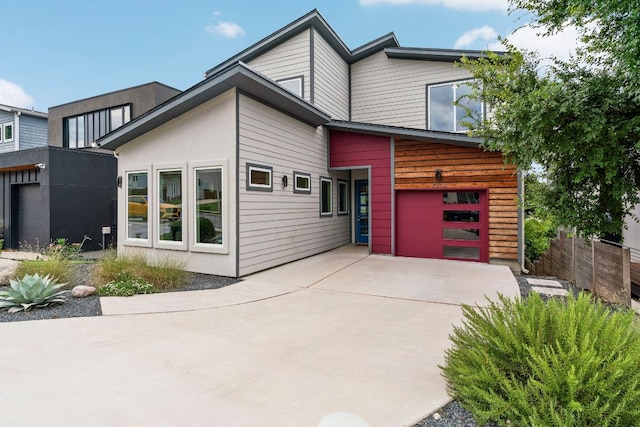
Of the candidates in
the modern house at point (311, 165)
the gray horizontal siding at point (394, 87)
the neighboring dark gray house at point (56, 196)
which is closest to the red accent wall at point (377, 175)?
the modern house at point (311, 165)

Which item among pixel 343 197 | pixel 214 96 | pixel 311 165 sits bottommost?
pixel 343 197

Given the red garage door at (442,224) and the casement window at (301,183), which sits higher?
the casement window at (301,183)

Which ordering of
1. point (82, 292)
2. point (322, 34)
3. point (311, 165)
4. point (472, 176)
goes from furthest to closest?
point (322, 34) → point (311, 165) → point (472, 176) → point (82, 292)

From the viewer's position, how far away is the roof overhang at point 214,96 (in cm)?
625

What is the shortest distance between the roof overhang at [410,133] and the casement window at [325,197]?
5.43 ft

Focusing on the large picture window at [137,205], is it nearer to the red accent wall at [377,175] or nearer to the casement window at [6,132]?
the red accent wall at [377,175]

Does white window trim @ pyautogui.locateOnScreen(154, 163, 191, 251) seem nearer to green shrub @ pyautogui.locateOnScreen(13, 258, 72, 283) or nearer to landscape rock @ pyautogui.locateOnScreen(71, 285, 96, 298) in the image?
green shrub @ pyautogui.locateOnScreen(13, 258, 72, 283)

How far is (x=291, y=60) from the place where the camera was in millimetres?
10461

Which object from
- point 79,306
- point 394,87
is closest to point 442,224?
Answer: point 394,87

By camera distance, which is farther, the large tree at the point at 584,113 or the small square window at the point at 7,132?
the small square window at the point at 7,132

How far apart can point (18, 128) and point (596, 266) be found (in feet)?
83.5

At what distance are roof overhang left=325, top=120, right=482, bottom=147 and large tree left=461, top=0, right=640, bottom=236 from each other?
10.6 feet

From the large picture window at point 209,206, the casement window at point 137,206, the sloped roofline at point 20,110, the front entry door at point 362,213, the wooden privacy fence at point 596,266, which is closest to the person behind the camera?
the wooden privacy fence at point 596,266

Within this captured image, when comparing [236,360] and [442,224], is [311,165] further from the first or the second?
[236,360]
